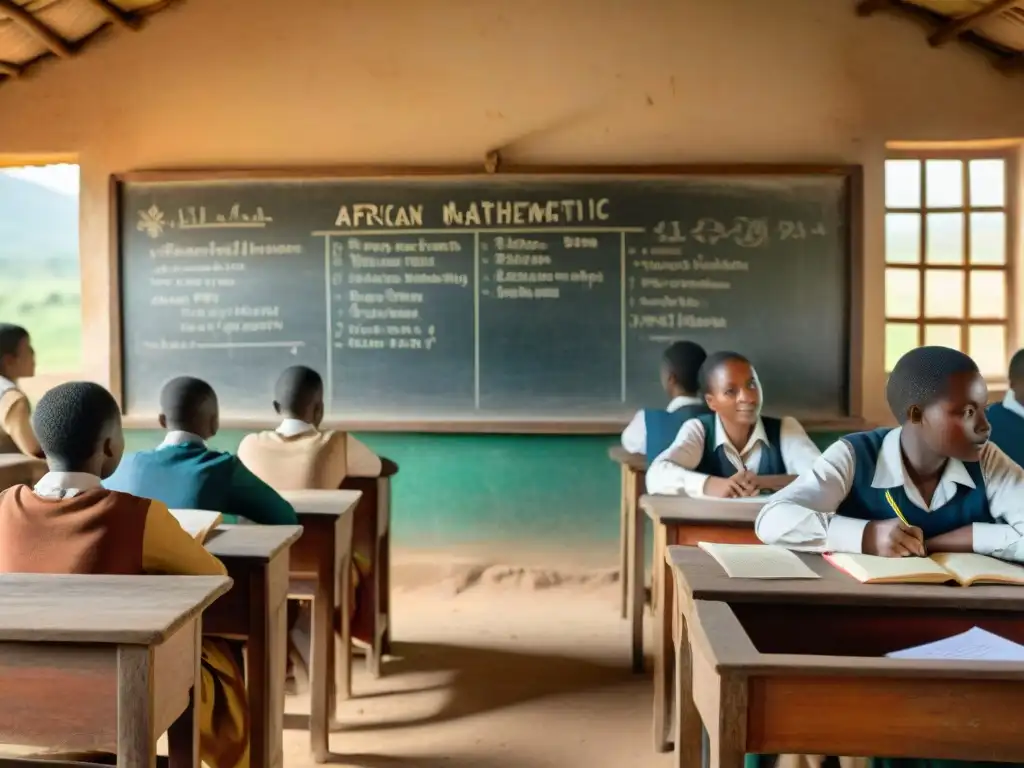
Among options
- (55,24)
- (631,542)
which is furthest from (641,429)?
(55,24)

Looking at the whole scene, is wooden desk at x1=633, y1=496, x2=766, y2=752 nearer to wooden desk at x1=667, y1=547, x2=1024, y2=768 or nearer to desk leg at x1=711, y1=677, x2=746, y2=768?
wooden desk at x1=667, y1=547, x2=1024, y2=768

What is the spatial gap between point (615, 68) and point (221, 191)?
199 centimetres

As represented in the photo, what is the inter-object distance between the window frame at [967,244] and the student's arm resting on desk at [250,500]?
128 inches

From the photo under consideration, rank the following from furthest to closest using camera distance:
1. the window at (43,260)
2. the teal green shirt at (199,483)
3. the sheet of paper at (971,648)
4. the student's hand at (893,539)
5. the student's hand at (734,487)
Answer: the window at (43,260) < the student's hand at (734,487) < the teal green shirt at (199,483) < the student's hand at (893,539) < the sheet of paper at (971,648)

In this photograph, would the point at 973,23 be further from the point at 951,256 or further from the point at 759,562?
the point at 759,562

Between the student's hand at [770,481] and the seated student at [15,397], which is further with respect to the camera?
the seated student at [15,397]

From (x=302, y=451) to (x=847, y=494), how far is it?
172cm

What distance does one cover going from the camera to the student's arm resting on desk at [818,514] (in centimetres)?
→ 176

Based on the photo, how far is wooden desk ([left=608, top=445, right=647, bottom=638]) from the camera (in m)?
3.19

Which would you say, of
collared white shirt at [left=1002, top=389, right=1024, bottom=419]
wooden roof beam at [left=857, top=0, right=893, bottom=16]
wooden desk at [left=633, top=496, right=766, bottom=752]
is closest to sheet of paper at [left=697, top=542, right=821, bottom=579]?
wooden desk at [left=633, top=496, right=766, bottom=752]

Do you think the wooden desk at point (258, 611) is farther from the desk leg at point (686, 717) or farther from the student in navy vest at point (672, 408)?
the student in navy vest at point (672, 408)

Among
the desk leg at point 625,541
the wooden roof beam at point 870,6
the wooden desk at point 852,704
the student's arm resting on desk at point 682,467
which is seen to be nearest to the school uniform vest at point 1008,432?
the student's arm resting on desk at point 682,467

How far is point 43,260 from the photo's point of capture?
468 centimetres

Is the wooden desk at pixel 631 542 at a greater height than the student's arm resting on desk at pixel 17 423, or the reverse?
the student's arm resting on desk at pixel 17 423
